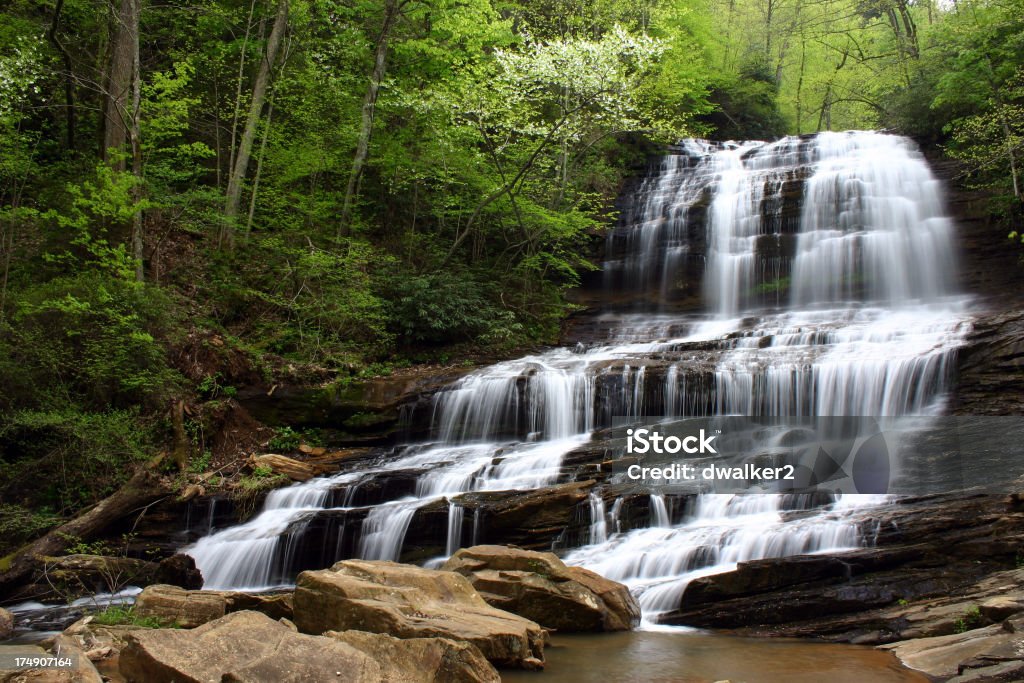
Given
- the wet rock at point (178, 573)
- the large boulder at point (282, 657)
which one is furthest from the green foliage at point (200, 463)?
the large boulder at point (282, 657)

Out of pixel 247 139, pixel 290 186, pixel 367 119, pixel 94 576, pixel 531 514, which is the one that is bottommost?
pixel 94 576

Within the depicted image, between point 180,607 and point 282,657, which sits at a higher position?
point 282,657

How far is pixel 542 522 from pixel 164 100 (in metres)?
9.66

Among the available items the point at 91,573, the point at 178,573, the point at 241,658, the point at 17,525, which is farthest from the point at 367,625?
the point at 17,525

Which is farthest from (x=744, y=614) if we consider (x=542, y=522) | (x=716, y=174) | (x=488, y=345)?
(x=716, y=174)

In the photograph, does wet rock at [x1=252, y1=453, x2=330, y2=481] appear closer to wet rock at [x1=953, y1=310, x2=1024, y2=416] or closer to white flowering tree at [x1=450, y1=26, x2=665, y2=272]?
white flowering tree at [x1=450, y1=26, x2=665, y2=272]

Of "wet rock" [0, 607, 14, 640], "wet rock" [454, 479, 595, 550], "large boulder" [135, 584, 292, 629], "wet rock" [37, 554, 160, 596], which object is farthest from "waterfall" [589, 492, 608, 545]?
"wet rock" [0, 607, 14, 640]

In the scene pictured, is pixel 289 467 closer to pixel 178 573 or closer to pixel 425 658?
pixel 178 573

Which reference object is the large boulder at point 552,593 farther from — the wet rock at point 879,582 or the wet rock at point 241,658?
the wet rock at point 241,658

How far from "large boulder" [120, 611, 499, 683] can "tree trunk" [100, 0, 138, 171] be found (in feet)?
32.9

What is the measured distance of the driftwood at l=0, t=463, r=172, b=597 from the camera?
29.6ft

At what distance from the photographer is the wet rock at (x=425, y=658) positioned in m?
4.54

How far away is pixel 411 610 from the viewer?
5695 millimetres

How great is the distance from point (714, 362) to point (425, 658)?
9738mm
